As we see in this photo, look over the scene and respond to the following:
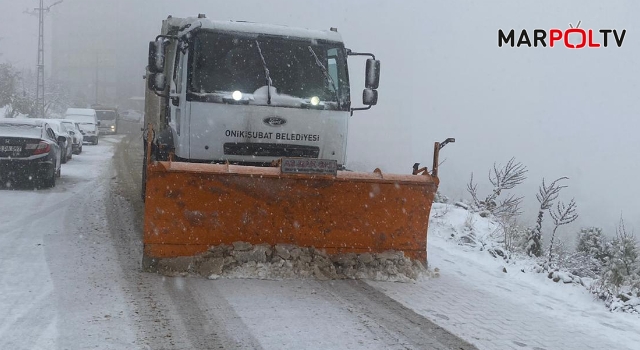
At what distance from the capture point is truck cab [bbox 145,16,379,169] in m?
7.62

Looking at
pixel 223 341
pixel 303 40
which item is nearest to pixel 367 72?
pixel 303 40

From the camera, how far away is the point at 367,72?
28.2 ft

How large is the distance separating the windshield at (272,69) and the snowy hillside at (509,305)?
2455 mm

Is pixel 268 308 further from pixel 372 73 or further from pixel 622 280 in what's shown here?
pixel 622 280

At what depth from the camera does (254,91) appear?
25.5 ft

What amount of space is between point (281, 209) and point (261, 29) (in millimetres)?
2579

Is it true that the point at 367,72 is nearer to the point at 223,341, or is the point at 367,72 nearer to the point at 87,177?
the point at 223,341

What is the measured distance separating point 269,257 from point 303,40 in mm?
2950

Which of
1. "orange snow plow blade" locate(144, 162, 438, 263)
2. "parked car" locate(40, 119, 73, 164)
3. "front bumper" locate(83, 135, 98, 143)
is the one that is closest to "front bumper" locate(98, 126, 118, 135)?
"front bumper" locate(83, 135, 98, 143)

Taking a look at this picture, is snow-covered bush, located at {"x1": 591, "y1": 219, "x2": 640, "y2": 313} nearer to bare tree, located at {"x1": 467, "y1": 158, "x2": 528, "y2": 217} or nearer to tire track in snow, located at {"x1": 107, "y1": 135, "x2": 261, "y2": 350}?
bare tree, located at {"x1": 467, "y1": 158, "x2": 528, "y2": 217}

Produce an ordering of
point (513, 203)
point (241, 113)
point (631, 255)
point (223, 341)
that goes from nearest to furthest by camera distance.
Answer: point (223, 341) < point (241, 113) < point (631, 255) < point (513, 203)

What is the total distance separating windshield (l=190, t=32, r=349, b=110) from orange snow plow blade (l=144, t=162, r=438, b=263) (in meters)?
1.38

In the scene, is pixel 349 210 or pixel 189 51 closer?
pixel 349 210

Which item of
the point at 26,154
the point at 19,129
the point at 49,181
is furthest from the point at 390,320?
the point at 19,129
